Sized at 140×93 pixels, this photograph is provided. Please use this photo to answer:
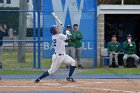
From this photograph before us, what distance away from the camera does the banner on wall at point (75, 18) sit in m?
19.6

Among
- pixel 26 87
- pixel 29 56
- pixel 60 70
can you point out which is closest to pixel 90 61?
pixel 60 70

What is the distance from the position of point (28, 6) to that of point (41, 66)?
3.60 m

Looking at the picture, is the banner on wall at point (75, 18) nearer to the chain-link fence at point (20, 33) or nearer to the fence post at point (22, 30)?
the chain-link fence at point (20, 33)

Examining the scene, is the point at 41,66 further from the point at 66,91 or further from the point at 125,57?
the point at 66,91

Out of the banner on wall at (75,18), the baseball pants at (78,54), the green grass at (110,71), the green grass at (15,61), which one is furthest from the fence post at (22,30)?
the green grass at (110,71)

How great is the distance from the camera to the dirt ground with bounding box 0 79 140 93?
495 inches

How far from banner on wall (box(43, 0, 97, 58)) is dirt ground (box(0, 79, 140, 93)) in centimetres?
469

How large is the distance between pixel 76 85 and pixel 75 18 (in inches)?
267

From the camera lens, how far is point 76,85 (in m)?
13.6

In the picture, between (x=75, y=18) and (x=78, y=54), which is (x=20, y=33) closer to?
(x=75, y=18)

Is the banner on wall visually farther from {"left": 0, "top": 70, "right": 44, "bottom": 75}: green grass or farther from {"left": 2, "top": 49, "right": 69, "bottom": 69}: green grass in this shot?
{"left": 0, "top": 70, "right": 44, "bottom": 75}: green grass

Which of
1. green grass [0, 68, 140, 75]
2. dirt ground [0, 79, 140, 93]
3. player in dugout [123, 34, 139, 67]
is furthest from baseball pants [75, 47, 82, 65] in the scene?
dirt ground [0, 79, 140, 93]

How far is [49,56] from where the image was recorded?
19812 mm

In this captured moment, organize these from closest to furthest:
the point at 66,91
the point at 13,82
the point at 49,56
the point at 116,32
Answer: the point at 66,91 < the point at 13,82 < the point at 49,56 < the point at 116,32
